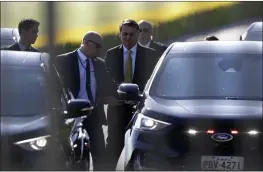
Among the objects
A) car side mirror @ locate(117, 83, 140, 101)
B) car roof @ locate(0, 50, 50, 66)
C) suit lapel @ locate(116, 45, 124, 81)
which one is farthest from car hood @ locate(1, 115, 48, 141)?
suit lapel @ locate(116, 45, 124, 81)

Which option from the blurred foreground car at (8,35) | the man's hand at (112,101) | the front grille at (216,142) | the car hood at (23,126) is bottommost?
the man's hand at (112,101)

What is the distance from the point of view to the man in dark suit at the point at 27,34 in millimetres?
3006

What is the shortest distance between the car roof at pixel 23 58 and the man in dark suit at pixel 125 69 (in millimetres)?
1571

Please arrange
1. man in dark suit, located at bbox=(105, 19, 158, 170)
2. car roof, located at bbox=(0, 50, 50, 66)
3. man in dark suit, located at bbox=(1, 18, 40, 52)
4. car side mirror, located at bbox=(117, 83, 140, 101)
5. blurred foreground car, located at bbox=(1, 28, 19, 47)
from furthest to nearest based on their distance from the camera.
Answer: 1. man in dark suit, located at bbox=(105, 19, 158, 170)
2. car side mirror, located at bbox=(117, 83, 140, 101)
3. car roof, located at bbox=(0, 50, 50, 66)
4. blurred foreground car, located at bbox=(1, 28, 19, 47)
5. man in dark suit, located at bbox=(1, 18, 40, 52)

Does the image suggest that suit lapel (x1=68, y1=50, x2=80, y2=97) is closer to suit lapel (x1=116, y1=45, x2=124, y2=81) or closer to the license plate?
suit lapel (x1=116, y1=45, x2=124, y2=81)

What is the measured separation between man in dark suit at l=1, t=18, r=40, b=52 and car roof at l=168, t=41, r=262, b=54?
41.2 inches

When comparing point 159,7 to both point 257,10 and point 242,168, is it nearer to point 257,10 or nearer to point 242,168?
point 257,10

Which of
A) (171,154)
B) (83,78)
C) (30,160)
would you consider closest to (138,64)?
(83,78)

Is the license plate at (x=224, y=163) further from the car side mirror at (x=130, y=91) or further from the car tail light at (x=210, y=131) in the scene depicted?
the car side mirror at (x=130, y=91)

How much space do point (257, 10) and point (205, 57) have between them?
85 centimetres

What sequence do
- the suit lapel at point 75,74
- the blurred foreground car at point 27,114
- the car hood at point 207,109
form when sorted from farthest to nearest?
the suit lapel at point 75,74 < the car hood at point 207,109 < the blurred foreground car at point 27,114

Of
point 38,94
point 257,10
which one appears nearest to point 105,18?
point 38,94

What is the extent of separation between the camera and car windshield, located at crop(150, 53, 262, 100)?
466cm

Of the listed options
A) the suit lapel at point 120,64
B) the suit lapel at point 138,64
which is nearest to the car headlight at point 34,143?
the suit lapel at point 138,64
